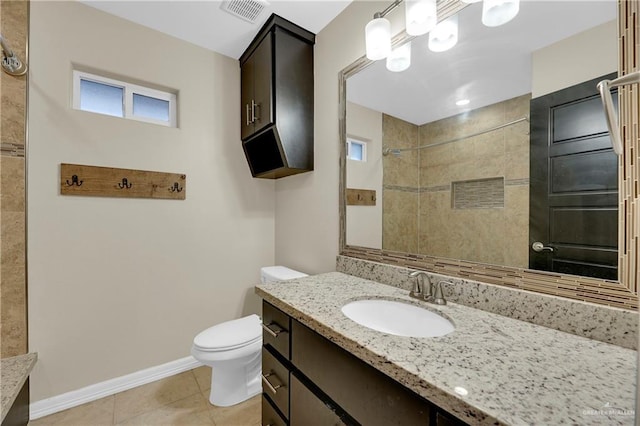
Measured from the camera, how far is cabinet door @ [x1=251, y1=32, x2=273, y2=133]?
178 centimetres

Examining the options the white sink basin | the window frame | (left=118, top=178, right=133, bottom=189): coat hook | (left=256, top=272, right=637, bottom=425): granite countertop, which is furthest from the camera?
(left=118, top=178, right=133, bottom=189): coat hook

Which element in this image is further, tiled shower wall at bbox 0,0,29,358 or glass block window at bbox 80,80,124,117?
glass block window at bbox 80,80,124,117

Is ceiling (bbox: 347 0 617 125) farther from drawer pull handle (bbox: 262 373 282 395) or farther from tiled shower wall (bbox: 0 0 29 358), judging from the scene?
tiled shower wall (bbox: 0 0 29 358)

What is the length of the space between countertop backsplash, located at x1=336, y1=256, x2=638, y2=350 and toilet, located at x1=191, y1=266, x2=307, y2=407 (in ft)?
3.93

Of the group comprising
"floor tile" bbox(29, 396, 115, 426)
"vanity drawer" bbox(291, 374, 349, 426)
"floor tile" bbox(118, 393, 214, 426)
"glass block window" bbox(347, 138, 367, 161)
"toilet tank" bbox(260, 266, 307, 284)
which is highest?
"glass block window" bbox(347, 138, 367, 161)

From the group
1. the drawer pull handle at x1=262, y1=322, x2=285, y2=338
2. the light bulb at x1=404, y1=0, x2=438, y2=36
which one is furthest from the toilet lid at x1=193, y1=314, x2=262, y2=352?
the light bulb at x1=404, y1=0, x2=438, y2=36

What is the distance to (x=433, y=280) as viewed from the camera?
1129 millimetres

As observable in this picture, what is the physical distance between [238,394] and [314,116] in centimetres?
198

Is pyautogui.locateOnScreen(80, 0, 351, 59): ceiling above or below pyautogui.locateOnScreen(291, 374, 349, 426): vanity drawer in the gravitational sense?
above

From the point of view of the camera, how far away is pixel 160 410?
1.58 metres

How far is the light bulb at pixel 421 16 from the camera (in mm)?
1084

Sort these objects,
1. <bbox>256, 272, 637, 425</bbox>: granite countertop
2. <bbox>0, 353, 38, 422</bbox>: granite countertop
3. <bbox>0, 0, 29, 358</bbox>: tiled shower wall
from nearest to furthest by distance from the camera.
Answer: <bbox>256, 272, 637, 425</bbox>: granite countertop < <bbox>0, 353, 38, 422</bbox>: granite countertop < <bbox>0, 0, 29, 358</bbox>: tiled shower wall

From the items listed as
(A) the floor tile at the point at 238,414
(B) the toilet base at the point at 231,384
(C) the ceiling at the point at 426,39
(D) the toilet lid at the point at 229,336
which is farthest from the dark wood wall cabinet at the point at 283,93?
(A) the floor tile at the point at 238,414

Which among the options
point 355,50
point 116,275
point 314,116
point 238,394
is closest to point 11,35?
point 116,275
